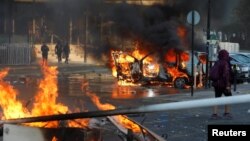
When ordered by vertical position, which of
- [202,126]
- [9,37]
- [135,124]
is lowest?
[202,126]

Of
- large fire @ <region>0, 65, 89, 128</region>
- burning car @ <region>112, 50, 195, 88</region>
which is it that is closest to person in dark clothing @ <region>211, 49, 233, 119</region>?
large fire @ <region>0, 65, 89, 128</region>

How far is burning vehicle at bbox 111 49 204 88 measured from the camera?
15.2 metres

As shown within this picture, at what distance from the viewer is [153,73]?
15891 mm

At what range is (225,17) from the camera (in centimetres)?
748

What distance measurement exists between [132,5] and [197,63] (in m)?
10.8

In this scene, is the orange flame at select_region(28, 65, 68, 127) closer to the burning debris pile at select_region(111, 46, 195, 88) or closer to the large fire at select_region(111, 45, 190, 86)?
the large fire at select_region(111, 45, 190, 86)

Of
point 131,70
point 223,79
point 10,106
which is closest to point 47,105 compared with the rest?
point 10,106

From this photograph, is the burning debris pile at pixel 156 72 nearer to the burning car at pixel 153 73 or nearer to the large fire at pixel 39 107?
the burning car at pixel 153 73

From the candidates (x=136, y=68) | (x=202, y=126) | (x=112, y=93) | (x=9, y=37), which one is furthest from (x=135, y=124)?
(x=136, y=68)

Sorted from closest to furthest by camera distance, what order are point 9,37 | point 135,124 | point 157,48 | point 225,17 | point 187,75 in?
point 135,124 → point 9,37 → point 225,17 → point 157,48 → point 187,75

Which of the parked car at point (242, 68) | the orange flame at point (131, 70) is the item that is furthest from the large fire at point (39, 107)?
the parked car at point (242, 68)

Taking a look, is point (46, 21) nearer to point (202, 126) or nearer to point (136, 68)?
point (202, 126)

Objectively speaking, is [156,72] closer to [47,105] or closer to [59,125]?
[47,105]

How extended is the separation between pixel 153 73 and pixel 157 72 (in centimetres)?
14
